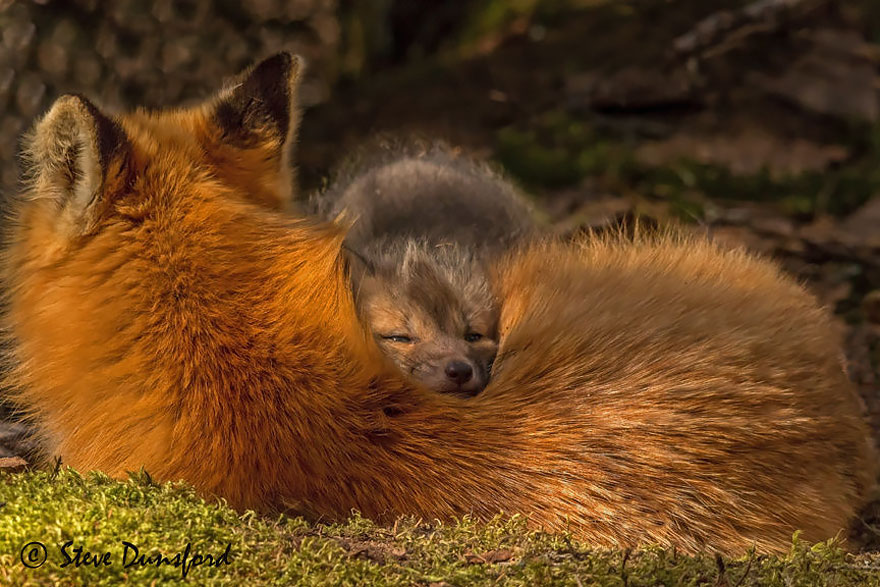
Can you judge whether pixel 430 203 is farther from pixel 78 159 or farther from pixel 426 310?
pixel 78 159

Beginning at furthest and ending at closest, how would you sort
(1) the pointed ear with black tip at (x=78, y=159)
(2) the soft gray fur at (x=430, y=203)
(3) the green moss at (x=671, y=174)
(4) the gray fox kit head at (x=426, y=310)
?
(3) the green moss at (x=671, y=174), (2) the soft gray fur at (x=430, y=203), (4) the gray fox kit head at (x=426, y=310), (1) the pointed ear with black tip at (x=78, y=159)

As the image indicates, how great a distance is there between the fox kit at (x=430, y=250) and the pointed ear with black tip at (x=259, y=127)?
368 mm

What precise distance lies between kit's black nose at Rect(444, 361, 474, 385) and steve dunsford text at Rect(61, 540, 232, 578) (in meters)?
1.89

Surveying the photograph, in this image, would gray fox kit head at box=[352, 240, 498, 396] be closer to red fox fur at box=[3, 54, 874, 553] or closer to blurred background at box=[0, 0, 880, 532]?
red fox fur at box=[3, 54, 874, 553]

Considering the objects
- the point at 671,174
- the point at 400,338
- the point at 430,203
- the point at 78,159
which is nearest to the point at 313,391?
the point at 78,159

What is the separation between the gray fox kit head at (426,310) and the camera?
476cm

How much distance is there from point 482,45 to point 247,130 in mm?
6442

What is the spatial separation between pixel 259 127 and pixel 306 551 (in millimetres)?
1698

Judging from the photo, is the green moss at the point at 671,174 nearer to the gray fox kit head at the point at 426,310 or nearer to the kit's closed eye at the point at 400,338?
the gray fox kit head at the point at 426,310

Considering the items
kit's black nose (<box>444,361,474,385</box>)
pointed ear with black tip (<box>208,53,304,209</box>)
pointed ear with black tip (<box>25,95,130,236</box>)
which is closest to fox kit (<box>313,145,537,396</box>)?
kit's black nose (<box>444,361,474,385</box>)

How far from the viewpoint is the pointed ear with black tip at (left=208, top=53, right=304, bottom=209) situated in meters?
3.61

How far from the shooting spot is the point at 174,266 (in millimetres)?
3188

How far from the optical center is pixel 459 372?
441 centimetres

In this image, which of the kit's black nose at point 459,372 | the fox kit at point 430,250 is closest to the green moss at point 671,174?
the fox kit at point 430,250
